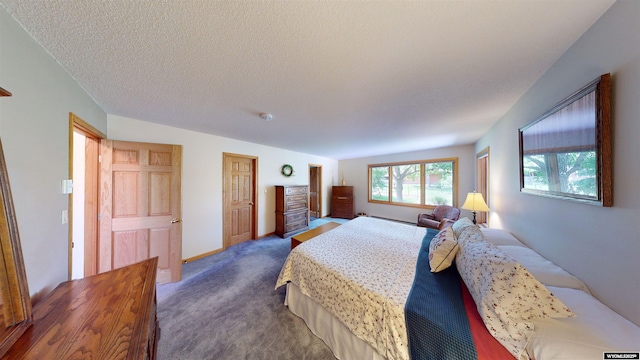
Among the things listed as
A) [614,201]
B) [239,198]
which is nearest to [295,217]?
[239,198]

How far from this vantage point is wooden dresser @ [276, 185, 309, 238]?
410cm

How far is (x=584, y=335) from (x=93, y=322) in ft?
7.34

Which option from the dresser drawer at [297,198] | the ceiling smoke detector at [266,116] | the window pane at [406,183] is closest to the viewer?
the ceiling smoke detector at [266,116]

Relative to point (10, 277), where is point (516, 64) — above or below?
above

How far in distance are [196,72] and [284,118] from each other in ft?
3.57

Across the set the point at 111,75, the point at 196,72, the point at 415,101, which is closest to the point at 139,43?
the point at 196,72

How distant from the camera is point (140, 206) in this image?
2.22 m

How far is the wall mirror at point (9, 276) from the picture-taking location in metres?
0.73

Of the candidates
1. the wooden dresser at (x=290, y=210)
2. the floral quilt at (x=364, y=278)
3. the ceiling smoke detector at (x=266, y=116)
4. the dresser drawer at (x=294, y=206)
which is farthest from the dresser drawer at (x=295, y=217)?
the ceiling smoke detector at (x=266, y=116)

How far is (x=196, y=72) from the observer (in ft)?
4.51

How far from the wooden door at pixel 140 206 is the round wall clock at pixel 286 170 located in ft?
7.70

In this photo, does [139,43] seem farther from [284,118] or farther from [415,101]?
[415,101]

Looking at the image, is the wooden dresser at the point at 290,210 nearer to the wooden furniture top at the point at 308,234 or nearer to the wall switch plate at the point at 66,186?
the wooden furniture top at the point at 308,234

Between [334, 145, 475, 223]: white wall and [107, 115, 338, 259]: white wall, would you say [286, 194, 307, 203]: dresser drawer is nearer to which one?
[107, 115, 338, 259]: white wall
